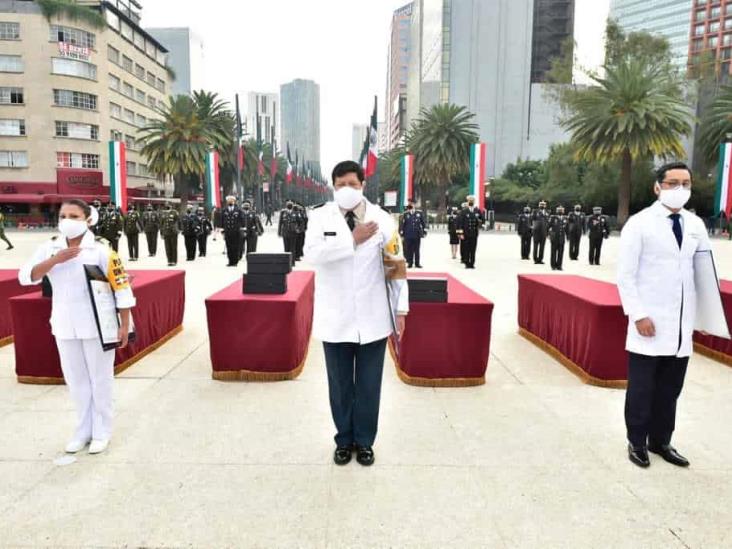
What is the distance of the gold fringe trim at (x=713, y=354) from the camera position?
6129 millimetres

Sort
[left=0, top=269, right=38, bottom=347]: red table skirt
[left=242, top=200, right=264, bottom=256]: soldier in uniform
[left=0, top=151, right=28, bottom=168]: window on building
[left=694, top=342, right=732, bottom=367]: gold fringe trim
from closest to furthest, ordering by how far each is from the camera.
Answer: [left=694, top=342, right=732, bottom=367]: gold fringe trim → [left=0, top=269, right=38, bottom=347]: red table skirt → [left=242, top=200, right=264, bottom=256]: soldier in uniform → [left=0, top=151, right=28, bottom=168]: window on building

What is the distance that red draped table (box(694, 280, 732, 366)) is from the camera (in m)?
6.16

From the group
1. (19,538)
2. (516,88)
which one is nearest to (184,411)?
(19,538)

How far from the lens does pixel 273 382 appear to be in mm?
5332

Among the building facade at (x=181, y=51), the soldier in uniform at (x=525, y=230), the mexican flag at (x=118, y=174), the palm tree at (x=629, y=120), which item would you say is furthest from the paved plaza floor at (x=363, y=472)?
the building facade at (x=181, y=51)

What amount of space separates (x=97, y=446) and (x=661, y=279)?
12.5 ft

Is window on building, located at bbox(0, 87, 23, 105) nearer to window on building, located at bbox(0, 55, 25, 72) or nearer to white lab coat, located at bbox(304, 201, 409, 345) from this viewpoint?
window on building, located at bbox(0, 55, 25, 72)

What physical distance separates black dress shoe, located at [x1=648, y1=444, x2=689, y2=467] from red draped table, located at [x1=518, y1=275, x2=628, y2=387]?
150 centimetres

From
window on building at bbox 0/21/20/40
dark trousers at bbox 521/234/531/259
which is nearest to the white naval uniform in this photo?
dark trousers at bbox 521/234/531/259

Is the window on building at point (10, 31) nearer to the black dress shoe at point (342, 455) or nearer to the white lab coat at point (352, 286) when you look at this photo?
the white lab coat at point (352, 286)

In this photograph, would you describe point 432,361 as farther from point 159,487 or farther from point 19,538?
point 19,538

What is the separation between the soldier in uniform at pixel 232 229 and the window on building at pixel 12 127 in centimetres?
4385

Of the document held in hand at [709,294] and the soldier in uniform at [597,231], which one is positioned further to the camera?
the soldier in uniform at [597,231]

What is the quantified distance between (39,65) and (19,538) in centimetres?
5717
